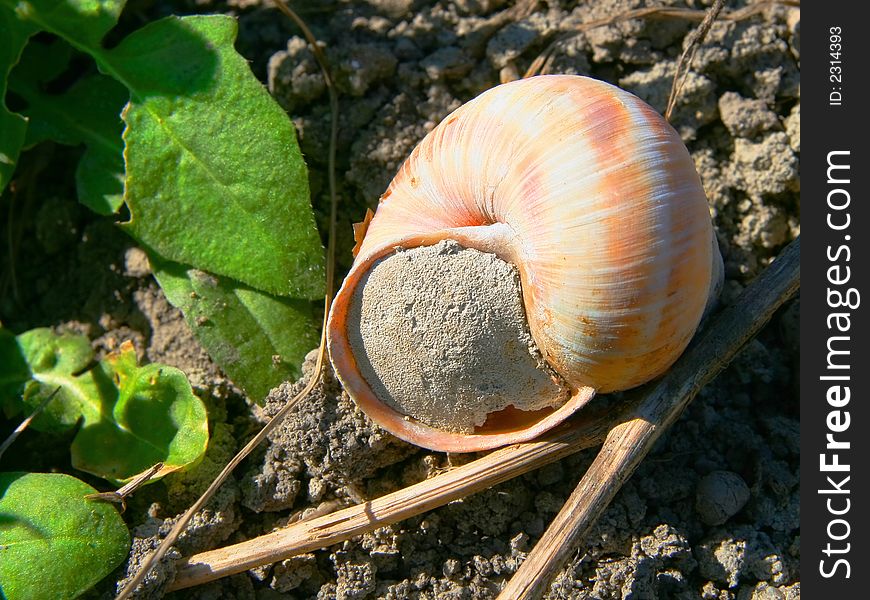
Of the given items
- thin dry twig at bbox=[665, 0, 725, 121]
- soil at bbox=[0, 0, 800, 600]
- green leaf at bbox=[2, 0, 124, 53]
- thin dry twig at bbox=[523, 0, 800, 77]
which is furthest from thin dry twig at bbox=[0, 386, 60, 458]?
thin dry twig at bbox=[665, 0, 725, 121]

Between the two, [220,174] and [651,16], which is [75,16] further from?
[651,16]

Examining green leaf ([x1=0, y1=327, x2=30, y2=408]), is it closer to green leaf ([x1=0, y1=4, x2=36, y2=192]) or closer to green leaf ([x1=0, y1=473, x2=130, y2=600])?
green leaf ([x1=0, y1=473, x2=130, y2=600])

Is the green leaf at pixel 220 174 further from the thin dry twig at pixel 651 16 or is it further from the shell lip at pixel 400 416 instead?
the thin dry twig at pixel 651 16

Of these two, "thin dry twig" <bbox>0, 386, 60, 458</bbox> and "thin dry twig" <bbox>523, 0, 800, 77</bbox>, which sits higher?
"thin dry twig" <bbox>523, 0, 800, 77</bbox>

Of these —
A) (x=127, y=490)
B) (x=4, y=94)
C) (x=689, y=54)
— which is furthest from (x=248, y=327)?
(x=689, y=54)

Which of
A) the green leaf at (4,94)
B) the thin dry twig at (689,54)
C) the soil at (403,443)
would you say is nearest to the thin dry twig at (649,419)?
the soil at (403,443)
